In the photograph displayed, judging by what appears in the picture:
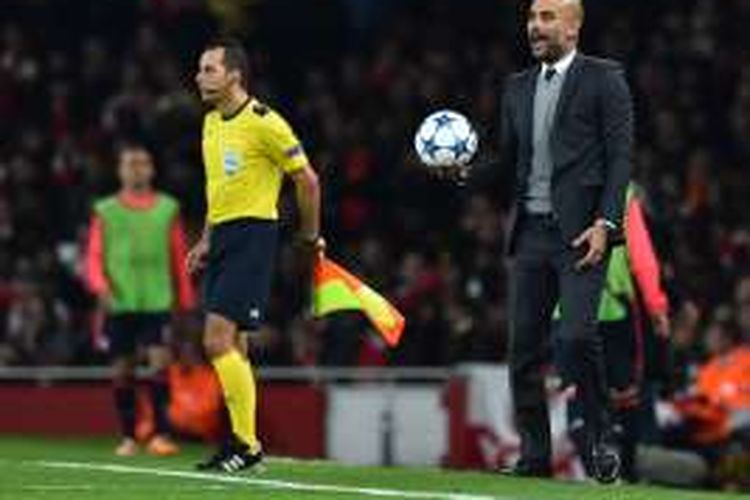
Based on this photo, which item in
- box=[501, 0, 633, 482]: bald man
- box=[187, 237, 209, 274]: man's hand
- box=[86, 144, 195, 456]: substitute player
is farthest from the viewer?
box=[86, 144, 195, 456]: substitute player

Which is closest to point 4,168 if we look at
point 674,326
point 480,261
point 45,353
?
point 45,353


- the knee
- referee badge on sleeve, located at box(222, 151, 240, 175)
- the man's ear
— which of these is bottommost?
the knee

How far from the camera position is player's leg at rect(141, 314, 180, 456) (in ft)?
53.3

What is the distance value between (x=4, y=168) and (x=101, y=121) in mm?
1158

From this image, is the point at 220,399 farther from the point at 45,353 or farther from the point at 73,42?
the point at 73,42

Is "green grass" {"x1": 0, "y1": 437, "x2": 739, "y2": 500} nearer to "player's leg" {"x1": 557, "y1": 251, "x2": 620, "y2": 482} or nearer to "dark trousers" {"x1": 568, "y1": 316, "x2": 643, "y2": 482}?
"player's leg" {"x1": 557, "y1": 251, "x2": 620, "y2": 482}

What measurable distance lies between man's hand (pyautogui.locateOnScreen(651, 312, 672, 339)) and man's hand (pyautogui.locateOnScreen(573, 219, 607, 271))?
2.86 meters

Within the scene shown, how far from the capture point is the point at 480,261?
2172 cm

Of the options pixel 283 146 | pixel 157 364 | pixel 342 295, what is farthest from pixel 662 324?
pixel 157 364

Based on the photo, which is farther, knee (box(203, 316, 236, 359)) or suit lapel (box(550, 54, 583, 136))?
knee (box(203, 316, 236, 359))

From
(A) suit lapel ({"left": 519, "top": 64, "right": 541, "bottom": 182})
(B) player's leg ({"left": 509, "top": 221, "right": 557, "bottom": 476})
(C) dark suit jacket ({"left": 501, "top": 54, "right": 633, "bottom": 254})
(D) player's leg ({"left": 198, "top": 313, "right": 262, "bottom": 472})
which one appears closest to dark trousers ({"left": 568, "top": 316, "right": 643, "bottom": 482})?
(B) player's leg ({"left": 509, "top": 221, "right": 557, "bottom": 476})

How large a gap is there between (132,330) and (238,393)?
13.9ft

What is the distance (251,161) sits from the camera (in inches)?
484

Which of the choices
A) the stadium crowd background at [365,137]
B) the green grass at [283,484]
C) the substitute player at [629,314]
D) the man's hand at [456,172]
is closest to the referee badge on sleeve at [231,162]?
the man's hand at [456,172]
